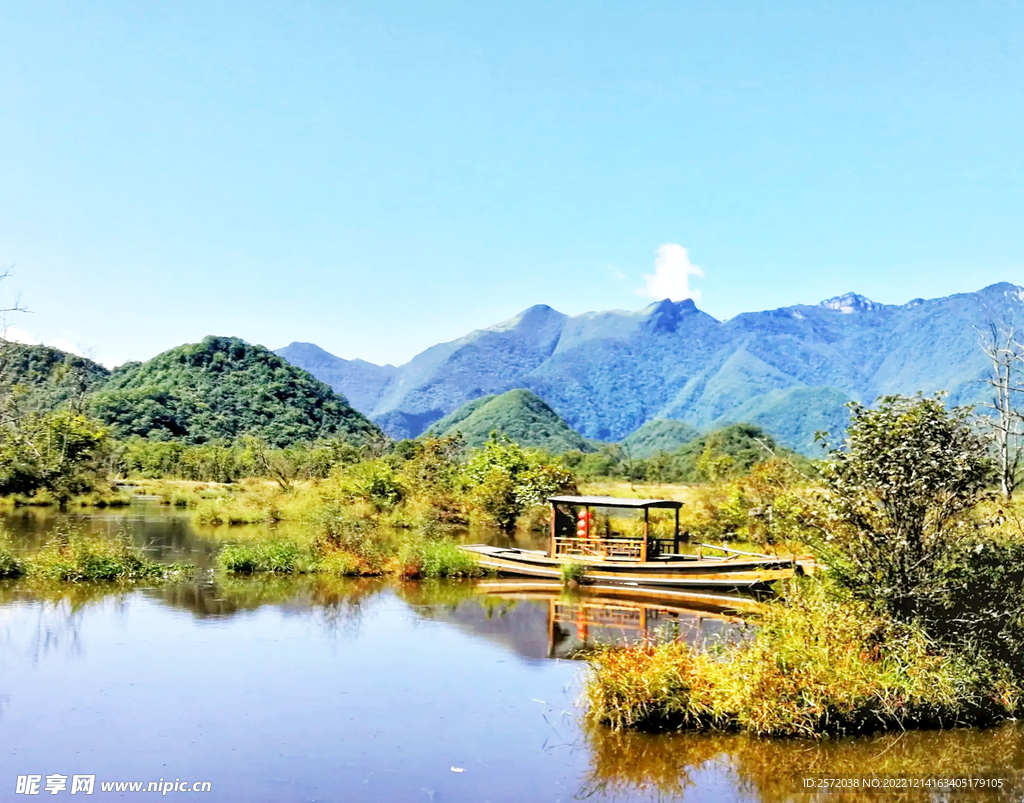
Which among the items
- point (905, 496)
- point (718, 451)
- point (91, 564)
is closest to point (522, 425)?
point (718, 451)

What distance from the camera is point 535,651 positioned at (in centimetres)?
1656

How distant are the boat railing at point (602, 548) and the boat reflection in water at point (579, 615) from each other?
176 cm

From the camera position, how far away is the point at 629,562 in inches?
990

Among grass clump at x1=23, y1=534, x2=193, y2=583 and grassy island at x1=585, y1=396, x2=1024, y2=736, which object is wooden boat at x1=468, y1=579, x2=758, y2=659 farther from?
grass clump at x1=23, y1=534, x2=193, y2=583

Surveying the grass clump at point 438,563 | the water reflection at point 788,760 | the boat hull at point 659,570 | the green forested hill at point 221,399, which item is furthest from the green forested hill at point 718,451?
the water reflection at point 788,760

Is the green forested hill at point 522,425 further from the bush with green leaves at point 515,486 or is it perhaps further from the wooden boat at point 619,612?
the wooden boat at point 619,612

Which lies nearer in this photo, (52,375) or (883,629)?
(883,629)

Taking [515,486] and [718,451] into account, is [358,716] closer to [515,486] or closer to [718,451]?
[515,486]

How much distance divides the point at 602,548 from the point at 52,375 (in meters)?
102

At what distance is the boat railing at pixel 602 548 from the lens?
86.7 ft

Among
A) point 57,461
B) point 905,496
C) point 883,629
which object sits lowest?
point 883,629

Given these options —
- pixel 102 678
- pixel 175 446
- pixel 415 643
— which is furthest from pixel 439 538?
pixel 175 446

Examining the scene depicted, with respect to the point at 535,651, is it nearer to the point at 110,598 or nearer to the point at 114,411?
the point at 110,598

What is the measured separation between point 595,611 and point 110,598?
11.8 m
